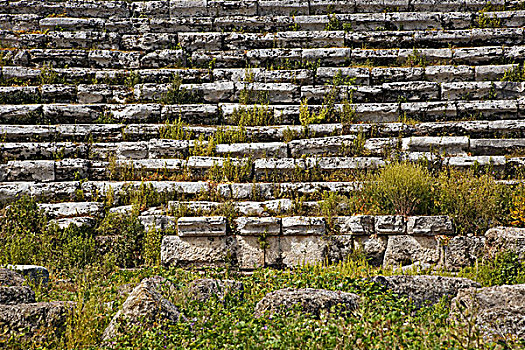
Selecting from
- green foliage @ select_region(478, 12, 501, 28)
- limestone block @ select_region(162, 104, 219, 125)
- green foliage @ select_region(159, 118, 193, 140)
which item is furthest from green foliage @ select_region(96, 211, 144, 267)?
green foliage @ select_region(478, 12, 501, 28)

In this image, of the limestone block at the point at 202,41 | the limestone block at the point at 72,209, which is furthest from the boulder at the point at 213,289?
the limestone block at the point at 202,41

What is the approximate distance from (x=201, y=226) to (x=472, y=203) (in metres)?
3.92

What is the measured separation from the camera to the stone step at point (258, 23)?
34.1ft

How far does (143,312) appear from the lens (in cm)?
464

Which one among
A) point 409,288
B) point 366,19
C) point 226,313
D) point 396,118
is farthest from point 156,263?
point 366,19

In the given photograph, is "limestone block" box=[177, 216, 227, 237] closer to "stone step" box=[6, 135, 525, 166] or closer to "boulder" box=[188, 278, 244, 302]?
"stone step" box=[6, 135, 525, 166]

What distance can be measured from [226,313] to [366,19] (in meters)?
7.58

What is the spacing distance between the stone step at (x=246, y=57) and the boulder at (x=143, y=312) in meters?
6.08

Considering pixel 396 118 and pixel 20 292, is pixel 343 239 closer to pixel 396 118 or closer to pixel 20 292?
pixel 396 118

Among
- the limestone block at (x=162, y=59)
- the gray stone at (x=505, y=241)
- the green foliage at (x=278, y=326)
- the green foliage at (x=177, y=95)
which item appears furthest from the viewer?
the limestone block at (x=162, y=59)

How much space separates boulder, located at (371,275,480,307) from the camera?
539 cm

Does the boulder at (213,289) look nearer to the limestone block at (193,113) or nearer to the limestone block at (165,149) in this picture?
the limestone block at (165,149)

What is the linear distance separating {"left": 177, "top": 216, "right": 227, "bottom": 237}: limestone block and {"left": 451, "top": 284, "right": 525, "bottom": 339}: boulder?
3544mm

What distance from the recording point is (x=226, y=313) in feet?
15.8
